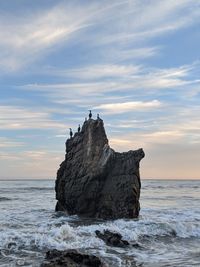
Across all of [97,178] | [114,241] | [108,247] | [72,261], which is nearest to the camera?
[72,261]

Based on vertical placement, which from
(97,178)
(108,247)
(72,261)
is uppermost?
(97,178)

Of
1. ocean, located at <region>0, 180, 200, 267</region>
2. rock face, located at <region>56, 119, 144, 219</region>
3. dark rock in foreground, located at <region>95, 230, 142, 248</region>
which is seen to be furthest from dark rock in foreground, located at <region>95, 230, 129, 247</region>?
rock face, located at <region>56, 119, 144, 219</region>

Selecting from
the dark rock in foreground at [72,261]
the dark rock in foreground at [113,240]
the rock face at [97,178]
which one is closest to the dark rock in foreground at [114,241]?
the dark rock in foreground at [113,240]

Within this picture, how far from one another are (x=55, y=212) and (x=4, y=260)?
19.0 m

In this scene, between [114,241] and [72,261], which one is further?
[114,241]

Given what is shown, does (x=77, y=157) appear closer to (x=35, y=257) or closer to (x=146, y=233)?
(x=146, y=233)

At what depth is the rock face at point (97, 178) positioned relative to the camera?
31.6 meters

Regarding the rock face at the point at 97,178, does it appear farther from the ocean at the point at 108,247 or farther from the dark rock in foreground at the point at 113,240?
the dark rock in foreground at the point at 113,240

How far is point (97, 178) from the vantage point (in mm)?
33281

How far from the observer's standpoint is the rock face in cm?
3162

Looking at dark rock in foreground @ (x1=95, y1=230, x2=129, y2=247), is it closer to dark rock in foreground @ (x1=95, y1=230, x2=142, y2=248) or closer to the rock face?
dark rock in foreground @ (x1=95, y1=230, x2=142, y2=248)

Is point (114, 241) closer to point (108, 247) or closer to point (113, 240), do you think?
point (113, 240)

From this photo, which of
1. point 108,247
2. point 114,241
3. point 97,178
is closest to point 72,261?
point 108,247

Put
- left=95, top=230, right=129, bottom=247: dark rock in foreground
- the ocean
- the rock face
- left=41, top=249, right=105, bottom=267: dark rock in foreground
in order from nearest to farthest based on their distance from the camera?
1. left=41, top=249, right=105, bottom=267: dark rock in foreground
2. the ocean
3. left=95, top=230, right=129, bottom=247: dark rock in foreground
4. the rock face
